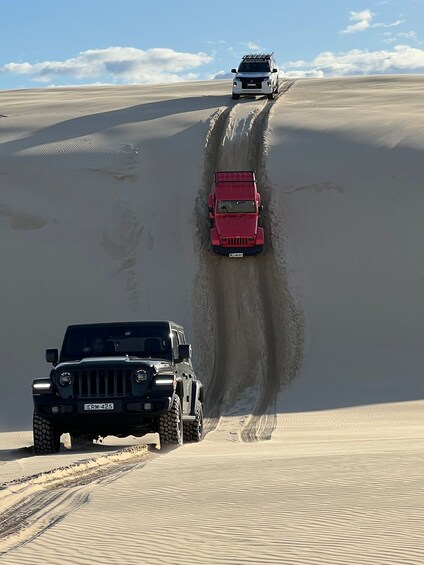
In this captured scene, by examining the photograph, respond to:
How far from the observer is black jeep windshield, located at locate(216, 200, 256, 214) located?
Result: 28.0 m

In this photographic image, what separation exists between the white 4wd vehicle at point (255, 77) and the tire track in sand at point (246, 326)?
30.2 feet

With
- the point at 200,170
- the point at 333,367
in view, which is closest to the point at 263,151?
the point at 200,170

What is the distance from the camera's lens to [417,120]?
1439 inches

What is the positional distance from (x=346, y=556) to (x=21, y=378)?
17.9 metres

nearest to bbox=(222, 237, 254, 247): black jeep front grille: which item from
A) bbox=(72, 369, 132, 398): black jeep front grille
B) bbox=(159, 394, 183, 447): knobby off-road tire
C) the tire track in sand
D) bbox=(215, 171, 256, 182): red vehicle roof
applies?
the tire track in sand

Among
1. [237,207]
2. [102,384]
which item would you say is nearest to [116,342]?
[102,384]

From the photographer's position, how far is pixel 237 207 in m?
28.0

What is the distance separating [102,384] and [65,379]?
0.49 metres

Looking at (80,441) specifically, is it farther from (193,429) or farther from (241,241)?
(241,241)

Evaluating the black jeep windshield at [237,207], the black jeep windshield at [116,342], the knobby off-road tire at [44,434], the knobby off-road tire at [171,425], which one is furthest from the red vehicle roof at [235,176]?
the knobby off-road tire at [44,434]

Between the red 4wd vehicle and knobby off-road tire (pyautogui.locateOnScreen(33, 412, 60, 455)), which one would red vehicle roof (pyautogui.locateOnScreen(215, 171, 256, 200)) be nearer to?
the red 4wd vehicle

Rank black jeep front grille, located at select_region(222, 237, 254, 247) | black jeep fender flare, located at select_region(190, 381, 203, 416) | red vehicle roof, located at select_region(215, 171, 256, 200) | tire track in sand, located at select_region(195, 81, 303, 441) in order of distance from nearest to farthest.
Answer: black jeep fender flare, located at select_region(190, 381, 203, 416), tire track in sand, located at select_region(195, 81, 303, 441), black jeep front grille, located at select_region(222, 237, 254, 247), red vehicle roof, located at select_region(215, 171, 256, 200)

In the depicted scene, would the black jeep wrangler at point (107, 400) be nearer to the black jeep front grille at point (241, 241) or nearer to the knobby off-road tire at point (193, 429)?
the knobby off-road tire at point (193, 429)

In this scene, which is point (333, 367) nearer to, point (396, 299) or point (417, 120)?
point (396, 299)
